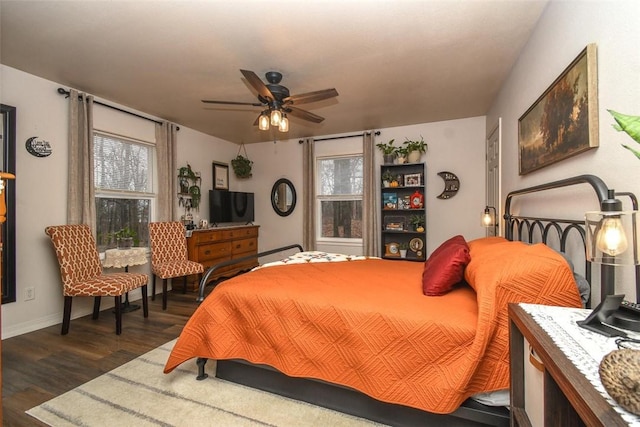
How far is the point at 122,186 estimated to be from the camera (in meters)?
3.75

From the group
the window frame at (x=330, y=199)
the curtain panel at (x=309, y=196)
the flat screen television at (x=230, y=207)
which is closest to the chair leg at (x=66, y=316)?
the flat screen television at (x=230, y=207)

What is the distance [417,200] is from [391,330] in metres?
3.21

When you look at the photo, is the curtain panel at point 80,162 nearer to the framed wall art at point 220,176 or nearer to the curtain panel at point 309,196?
the framed wall art at point 220,176

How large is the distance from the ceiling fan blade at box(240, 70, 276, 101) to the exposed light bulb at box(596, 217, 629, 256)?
2.14 metres

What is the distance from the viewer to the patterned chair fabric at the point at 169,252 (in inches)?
139

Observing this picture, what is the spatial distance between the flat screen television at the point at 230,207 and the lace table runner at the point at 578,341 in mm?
4601

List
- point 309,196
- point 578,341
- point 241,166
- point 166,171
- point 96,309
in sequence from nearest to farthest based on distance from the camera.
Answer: point 578,341 < point 96,309 < point 166,171 < point 309,196 < point 241,166

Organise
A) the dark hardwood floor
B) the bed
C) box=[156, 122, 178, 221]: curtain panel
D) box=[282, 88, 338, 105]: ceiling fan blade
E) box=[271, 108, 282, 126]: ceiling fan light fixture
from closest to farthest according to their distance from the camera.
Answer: the bed
the dark hardwood floor
box=[282, 88, 338, 105]: ceiling fan blade
box=[271, 108, 282, 126]: ceiling fan light fixture
box=[156, 122, 178, 221]: curtain panel

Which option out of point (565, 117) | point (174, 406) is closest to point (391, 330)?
point (174, 406)

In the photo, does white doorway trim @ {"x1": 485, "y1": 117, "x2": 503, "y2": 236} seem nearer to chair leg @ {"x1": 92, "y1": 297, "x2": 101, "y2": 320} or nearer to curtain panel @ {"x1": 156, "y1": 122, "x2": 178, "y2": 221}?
curtain panel @ {"x1": 156, "y1": 122, "x2": 178, "y2": 221}

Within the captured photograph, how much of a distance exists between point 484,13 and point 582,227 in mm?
1539

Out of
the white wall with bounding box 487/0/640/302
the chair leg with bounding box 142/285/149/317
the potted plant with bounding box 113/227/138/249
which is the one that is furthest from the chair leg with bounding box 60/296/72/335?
the white wall with bounding box 487/0/640/302

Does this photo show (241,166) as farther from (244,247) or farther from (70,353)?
(70,353)

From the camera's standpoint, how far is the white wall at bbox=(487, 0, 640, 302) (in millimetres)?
1128
